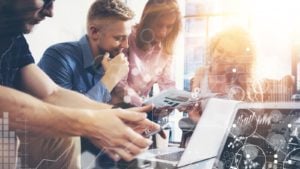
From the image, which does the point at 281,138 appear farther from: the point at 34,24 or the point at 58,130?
the point at 34,24

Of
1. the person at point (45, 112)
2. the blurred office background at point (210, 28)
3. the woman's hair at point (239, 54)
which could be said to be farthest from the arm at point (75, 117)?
the woman's hair at point (239, 54)

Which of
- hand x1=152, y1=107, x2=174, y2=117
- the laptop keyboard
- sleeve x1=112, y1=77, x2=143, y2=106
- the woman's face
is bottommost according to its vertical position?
the laptop keyboard

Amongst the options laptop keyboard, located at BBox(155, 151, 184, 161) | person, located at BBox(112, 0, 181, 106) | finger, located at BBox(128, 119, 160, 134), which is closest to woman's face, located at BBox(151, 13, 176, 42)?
person, located at BBox(112, 0, 181, 106)

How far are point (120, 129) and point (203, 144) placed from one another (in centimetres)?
A: 32

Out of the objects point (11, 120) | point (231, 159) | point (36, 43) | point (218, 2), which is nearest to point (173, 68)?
point (218, 2)

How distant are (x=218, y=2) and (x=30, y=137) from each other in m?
0.86

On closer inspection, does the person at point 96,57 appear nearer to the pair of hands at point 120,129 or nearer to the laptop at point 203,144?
the pair of hands at point 120,129

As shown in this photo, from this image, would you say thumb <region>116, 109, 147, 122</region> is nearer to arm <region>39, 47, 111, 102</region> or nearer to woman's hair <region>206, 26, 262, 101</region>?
arm <region>39, 47, 111, 102</region>

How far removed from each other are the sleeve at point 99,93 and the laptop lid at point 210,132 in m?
0.36

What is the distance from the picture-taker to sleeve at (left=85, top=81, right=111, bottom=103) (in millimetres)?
1658

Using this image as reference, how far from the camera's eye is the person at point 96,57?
5.40ft

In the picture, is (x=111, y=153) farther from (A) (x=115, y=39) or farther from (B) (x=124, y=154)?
(A) (x=115, y=39)

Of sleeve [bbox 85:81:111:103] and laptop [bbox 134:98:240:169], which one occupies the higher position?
sleeve [bbox 85:81:111:103]

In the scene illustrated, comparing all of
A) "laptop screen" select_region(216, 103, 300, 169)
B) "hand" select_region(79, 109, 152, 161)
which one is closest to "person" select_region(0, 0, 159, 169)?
"hand" select_region(79, 109, 152, 161)
